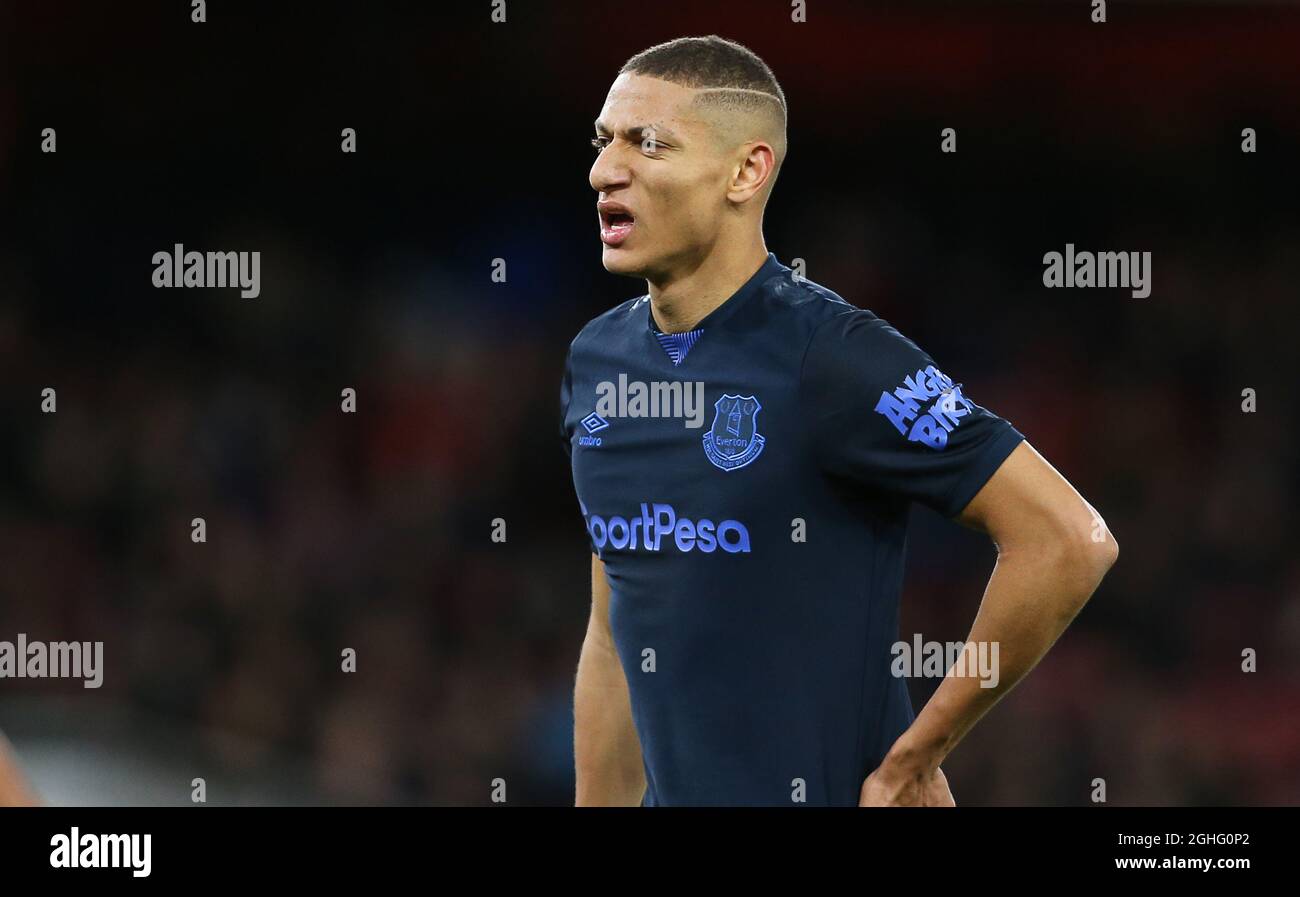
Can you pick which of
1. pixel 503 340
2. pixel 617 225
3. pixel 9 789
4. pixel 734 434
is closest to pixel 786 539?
pixel 734 434

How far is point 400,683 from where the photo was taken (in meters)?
7.02

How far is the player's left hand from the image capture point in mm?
2748

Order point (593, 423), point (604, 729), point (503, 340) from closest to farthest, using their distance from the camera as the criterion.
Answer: point (593, 423)
point (604, 729)
point (503, 340)

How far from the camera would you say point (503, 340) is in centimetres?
771

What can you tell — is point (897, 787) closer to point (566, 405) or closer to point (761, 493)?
point (761, 493)

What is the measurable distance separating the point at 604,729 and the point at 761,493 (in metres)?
0.80

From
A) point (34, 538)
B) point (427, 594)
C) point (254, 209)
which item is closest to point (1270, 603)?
point (427, 594)

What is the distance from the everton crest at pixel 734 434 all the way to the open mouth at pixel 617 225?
38cm

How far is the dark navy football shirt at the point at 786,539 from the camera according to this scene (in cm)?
272

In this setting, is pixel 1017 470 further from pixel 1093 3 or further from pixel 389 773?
pixel 1093 3

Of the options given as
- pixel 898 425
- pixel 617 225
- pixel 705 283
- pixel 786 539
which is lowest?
pixel 786 539

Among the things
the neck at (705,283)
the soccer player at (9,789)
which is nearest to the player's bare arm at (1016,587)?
the neck at (705,283)

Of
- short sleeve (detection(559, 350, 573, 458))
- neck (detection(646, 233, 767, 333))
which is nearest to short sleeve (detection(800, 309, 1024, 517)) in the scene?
neck (detection(646, 233, 767, 333))

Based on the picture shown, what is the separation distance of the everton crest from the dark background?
13.6ft
